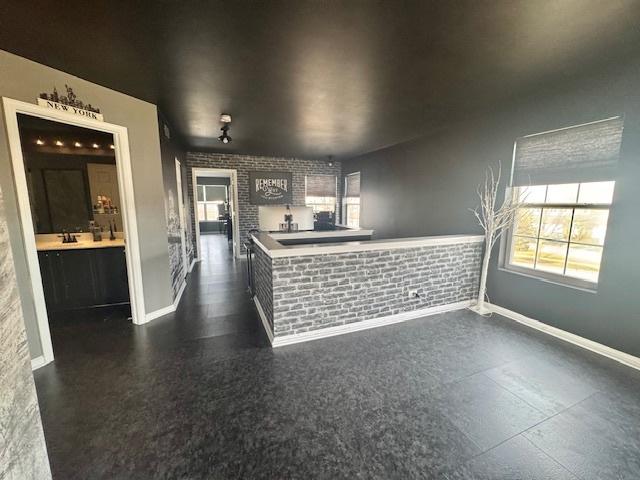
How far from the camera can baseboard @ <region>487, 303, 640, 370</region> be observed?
2.35 meters

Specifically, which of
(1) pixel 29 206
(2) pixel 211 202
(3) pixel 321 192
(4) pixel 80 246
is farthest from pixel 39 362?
(2) pixel 211 202

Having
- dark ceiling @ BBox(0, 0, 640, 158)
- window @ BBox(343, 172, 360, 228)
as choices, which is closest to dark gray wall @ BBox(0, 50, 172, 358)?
dark ceiling @ BBox(0, 0, 640, 158)

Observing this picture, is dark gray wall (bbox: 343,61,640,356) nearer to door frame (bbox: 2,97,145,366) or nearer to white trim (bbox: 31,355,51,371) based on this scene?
door frame (bbox: 2,97,145,366)

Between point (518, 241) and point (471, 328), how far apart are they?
1.25m

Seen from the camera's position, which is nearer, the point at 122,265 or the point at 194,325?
the point at 194,325

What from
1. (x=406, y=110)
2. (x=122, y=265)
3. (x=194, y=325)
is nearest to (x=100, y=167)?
(x=122, y=265)

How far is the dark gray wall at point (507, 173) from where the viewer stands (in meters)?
2.30

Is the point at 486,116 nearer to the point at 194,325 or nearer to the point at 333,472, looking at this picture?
the point at 333,472

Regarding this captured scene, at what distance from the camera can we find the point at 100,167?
3.81 meters

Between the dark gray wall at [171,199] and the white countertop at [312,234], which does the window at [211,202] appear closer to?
the dark gray wall at [171,199]

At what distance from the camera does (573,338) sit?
2705 mm

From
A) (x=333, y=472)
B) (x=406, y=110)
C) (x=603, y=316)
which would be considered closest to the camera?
(x=333, y=472)

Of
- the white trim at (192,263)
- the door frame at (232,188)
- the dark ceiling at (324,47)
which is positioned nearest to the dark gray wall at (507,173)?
the dark ceiling at (324,47)

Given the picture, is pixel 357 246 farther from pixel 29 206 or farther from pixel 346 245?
pixel 29 206
